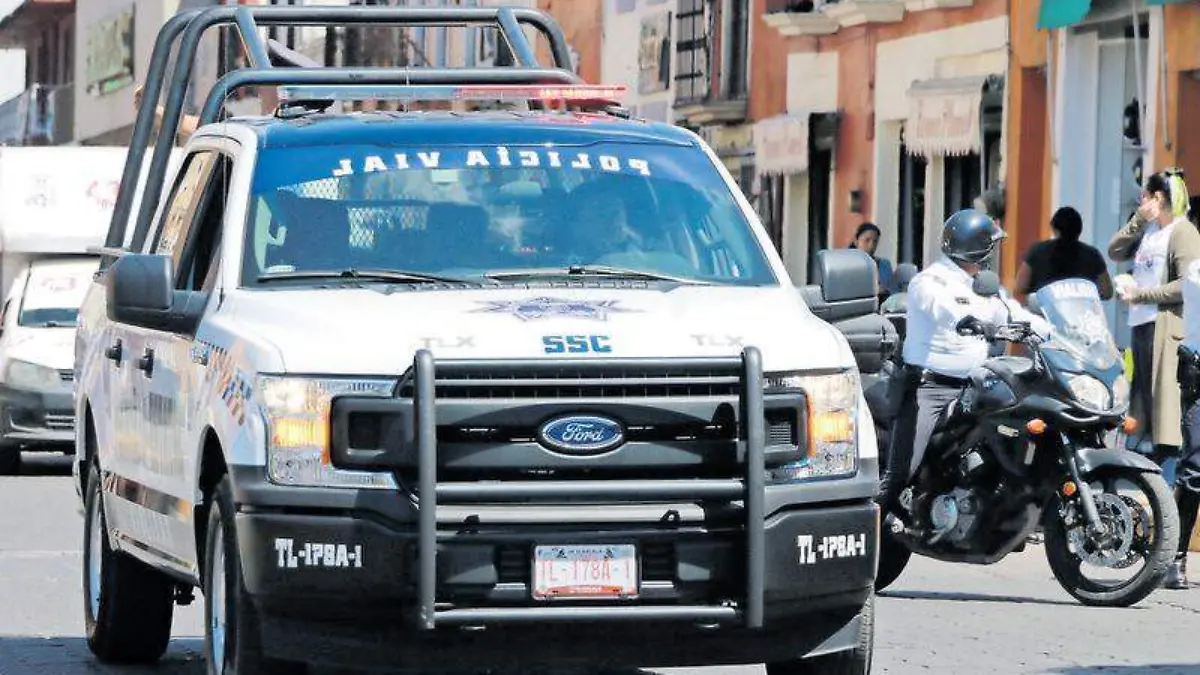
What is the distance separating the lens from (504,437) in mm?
8312

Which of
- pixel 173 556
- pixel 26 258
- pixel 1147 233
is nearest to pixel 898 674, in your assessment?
pixel 173 556

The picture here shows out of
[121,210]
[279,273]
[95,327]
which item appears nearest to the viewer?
[279,273]

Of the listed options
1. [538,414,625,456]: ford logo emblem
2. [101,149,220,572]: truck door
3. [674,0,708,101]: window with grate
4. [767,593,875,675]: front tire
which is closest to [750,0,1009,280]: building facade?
[674,0,708,101]: window with grate

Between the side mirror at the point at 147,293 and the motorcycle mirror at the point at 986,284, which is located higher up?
the motorcycle mirror at the point at 986,284

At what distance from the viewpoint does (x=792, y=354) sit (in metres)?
8.56

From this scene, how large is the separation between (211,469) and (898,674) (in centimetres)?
270

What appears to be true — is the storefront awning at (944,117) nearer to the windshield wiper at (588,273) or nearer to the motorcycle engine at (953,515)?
the motorcycle engine at (953,515)

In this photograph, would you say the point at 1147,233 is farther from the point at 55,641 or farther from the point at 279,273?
the point at 279,273

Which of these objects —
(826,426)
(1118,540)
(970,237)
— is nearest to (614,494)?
(826,426)

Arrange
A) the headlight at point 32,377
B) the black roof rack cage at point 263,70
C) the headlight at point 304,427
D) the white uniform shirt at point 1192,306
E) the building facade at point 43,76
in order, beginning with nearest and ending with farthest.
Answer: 1. the headlight at point 304,427
2. the black roof rack cage at point 263,70
3. the white uniform shirt at point 1192,306
4. the headlight at point 32,377
5. the building facade at point 43,76

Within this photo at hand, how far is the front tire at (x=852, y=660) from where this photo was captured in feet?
29.2

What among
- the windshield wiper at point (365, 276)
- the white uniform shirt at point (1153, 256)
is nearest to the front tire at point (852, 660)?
the windshield wiper at point (365, 276)

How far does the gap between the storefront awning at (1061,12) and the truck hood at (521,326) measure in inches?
635

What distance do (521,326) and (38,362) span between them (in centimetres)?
1581
